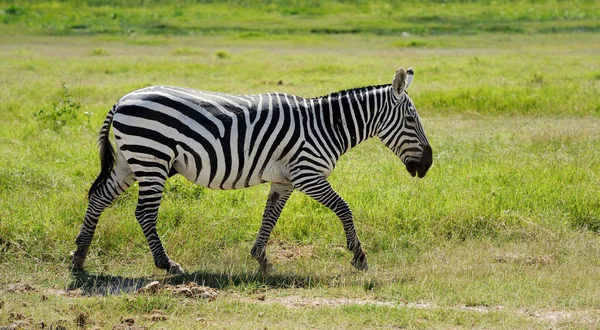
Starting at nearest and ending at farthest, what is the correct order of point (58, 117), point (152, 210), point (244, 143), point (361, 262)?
point (152, 210) → point (244, 143) → point (361, 262) → point (58, 117)

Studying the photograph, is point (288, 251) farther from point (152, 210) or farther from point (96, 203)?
point (96, 203)

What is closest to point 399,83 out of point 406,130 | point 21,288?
point 406,130

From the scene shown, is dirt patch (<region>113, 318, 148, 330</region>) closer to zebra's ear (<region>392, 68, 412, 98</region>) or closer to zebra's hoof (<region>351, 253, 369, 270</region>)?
zebra's hoof (<region>351, 253, 369, 270</region>)

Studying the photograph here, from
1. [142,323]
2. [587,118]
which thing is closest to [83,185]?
[142,323]

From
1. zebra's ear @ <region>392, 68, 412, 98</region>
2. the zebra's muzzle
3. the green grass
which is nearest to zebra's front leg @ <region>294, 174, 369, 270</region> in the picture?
the zebra's muzzle

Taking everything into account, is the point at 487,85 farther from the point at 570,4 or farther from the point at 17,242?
the point at 570,4

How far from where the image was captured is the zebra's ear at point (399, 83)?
742 centimetres

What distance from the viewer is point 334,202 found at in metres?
7.30

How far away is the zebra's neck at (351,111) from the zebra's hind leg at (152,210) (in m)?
1.72

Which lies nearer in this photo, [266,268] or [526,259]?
[266,268]

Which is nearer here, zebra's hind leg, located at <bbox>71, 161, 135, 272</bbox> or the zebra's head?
zebra's hind leg, located at <bbox>71, 161, 135, 272</bbox>

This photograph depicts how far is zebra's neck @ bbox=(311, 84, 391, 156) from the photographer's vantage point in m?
7.62

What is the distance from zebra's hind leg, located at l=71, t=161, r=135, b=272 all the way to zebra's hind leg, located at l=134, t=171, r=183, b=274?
15.1 inches

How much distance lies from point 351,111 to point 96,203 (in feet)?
8.72
